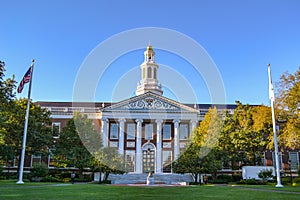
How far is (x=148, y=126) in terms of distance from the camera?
1839 inches

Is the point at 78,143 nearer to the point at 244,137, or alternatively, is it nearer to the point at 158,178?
the point at 158,178

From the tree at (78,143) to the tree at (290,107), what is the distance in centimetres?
2019

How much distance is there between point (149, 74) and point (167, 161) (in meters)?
17.1

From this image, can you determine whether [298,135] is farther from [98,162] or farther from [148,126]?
[148,126]

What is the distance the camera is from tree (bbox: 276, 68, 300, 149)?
27.4 m

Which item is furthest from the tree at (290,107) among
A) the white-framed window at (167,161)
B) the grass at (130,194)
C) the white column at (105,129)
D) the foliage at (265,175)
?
the white column at (105,129)

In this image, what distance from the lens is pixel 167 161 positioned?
4469cm

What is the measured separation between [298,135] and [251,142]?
35.4ft

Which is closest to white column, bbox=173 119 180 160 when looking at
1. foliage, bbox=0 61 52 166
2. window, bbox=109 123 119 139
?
window, bbox=109 123 119 139

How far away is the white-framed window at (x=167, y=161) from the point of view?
1717 inches

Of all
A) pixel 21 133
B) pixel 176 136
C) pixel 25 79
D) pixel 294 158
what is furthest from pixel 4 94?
pixel 294 158

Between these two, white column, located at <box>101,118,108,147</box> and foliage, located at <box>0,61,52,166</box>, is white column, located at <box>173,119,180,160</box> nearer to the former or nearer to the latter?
white column, located at <box>101,118,108,147</box>

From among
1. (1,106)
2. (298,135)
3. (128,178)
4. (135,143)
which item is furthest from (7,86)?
(298,135)

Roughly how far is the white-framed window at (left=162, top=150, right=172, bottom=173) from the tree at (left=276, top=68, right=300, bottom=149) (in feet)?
59.2
